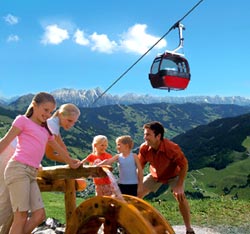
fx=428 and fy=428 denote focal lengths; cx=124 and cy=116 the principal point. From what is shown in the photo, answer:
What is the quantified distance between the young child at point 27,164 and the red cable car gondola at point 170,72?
1034 cm

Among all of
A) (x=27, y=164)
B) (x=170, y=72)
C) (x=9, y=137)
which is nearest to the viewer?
(x=9, y=137)

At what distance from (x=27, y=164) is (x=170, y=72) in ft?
36.9

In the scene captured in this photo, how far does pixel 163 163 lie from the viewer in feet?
26.7

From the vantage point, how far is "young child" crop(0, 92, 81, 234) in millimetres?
4871

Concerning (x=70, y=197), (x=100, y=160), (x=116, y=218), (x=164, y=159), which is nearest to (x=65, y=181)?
(x=70, y=197)

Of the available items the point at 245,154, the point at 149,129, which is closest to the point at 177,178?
the point at 149,129

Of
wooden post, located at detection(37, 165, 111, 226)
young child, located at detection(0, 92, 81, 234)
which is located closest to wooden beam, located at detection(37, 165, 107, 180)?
wooden post, located at detection(37, 165, 111, 226)

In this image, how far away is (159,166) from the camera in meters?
8.21

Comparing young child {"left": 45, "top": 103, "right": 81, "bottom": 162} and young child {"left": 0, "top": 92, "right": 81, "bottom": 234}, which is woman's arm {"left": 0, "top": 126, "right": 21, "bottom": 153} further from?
young child {"left": 45, "top": 103, "right": 81, "bottom": 162}

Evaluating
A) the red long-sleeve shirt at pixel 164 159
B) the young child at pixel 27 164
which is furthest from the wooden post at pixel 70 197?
the red long-sleeve shirt at pixel 164 159

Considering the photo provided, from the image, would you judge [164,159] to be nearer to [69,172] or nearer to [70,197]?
[70,197]

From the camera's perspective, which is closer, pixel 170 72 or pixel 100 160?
pixel 100 160

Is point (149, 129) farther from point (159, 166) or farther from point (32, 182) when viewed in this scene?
point (32, 182)

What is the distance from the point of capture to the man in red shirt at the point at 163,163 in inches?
315
